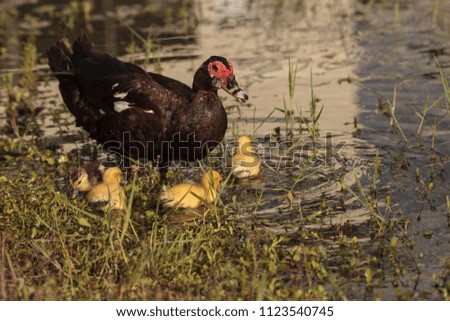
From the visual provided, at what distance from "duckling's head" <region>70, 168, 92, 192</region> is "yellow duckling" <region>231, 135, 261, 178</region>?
1131 millimetres

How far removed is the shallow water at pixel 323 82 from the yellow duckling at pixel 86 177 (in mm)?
1029

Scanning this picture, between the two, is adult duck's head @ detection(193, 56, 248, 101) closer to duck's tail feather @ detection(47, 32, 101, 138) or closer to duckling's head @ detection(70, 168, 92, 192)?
duck's tail feather @ detection(47, 32, 101, 138)

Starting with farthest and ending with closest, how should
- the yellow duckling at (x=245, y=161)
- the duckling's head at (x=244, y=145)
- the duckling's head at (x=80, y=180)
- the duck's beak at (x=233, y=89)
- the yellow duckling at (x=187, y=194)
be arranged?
the duckling's head at (x=244, y=145) → the yellow duckling at (x=245, y=161) → the duckling's head at (x=80, y=180) → the duck's beak at (x=233, y=89) → the yellow duckling at (x=187, y=194)

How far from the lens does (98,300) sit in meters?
4.91

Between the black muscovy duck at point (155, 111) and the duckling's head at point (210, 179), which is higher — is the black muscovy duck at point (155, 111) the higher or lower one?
the higher one

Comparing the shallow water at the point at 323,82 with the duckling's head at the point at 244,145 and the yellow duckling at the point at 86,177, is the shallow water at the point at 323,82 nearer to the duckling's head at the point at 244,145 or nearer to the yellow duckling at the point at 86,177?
the duckling's head at the point at 244,145

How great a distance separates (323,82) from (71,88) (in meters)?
3.18

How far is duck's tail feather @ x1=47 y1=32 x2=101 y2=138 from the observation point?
7.25 metres

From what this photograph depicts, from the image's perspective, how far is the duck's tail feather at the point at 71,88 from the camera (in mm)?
7250

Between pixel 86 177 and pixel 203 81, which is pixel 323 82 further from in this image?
pixel 86 177

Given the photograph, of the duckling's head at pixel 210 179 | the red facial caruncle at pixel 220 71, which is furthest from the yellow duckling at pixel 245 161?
the red facial caruncle at pixel 220 71

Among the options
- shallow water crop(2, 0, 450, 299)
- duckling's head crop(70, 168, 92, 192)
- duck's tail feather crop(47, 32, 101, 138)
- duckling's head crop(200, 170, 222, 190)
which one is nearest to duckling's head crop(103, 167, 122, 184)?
duckling's head crop(70, 168, 92, 192)

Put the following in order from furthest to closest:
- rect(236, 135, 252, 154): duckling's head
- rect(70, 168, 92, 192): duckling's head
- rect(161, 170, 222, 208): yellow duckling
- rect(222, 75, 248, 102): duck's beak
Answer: rect(236, 135, 252, 154): duckling's head → rect(70, 168, 92, 192): duckling's head → rect(222, 75, 248, 102): duck's beak → rect(161, 170, 222, 208): yellow duckling
